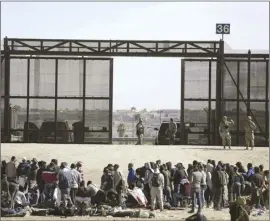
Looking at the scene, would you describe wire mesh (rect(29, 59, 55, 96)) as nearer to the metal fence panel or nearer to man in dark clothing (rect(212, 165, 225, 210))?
the metal fence panel

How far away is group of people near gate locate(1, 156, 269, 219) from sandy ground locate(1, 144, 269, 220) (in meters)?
3.84

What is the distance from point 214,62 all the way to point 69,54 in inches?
253

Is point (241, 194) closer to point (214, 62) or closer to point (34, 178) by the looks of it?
point (34, 178)

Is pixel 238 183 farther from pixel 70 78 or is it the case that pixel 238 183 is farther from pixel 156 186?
pixel 70 78

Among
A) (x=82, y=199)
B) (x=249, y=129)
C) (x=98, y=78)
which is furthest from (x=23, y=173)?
(x=98, y=78)

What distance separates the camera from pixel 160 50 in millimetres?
27812

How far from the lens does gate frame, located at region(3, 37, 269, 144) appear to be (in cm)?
2759

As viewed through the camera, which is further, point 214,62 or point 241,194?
point 214,62

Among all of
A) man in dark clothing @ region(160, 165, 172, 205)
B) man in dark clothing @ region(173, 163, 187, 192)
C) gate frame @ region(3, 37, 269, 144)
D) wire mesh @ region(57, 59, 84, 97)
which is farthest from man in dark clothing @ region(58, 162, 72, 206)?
wire mesh @ region(57, 59, 84, 97)

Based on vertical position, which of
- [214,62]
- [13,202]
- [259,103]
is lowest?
[13,202]

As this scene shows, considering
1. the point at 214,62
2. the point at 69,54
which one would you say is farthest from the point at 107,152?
the point at 214,62

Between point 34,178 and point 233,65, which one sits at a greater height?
point 233,65

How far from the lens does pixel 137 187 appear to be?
56.0ft

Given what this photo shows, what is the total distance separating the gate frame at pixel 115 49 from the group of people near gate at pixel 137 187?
10.5 m
